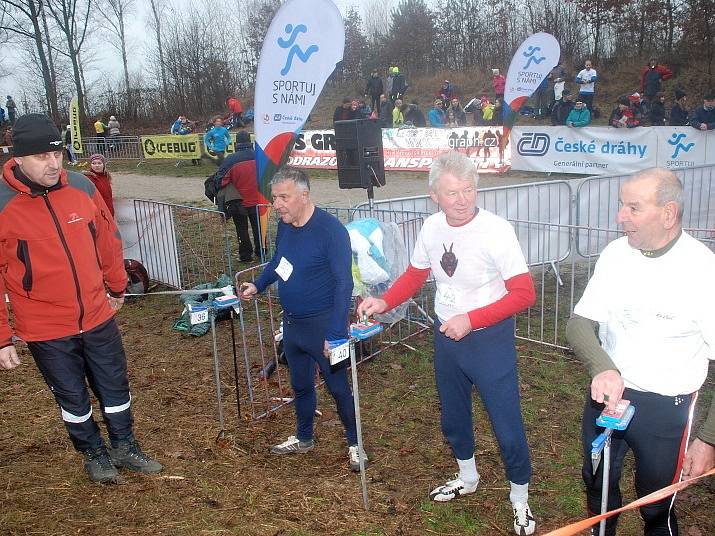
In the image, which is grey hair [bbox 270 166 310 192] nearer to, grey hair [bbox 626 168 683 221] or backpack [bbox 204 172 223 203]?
grey hair [bbox 626 168 683 221]

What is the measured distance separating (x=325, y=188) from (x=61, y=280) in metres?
12.7

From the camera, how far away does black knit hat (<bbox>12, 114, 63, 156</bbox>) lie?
10.9 ft

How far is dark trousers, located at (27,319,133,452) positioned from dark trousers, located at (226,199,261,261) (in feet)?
18.0

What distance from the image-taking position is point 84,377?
3.82 metres

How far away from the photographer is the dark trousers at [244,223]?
927cm

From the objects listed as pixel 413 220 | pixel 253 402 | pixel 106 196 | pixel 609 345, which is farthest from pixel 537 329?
pixel 106 196

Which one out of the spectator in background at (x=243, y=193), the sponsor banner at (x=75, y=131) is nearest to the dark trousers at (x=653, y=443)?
the spectator in background at (x=243, y=193)

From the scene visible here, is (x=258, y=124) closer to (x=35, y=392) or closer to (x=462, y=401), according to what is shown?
(x=35, y=392)

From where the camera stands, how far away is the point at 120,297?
4043mm

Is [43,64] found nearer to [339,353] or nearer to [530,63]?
[530,63]

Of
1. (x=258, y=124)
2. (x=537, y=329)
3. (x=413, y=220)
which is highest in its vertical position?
(x=258, y=124)

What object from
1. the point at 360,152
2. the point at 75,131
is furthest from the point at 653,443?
the point at 75,131

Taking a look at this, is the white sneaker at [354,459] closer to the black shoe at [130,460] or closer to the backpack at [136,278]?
the black shoe at [130,460]

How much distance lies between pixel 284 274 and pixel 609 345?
1.89 meters
